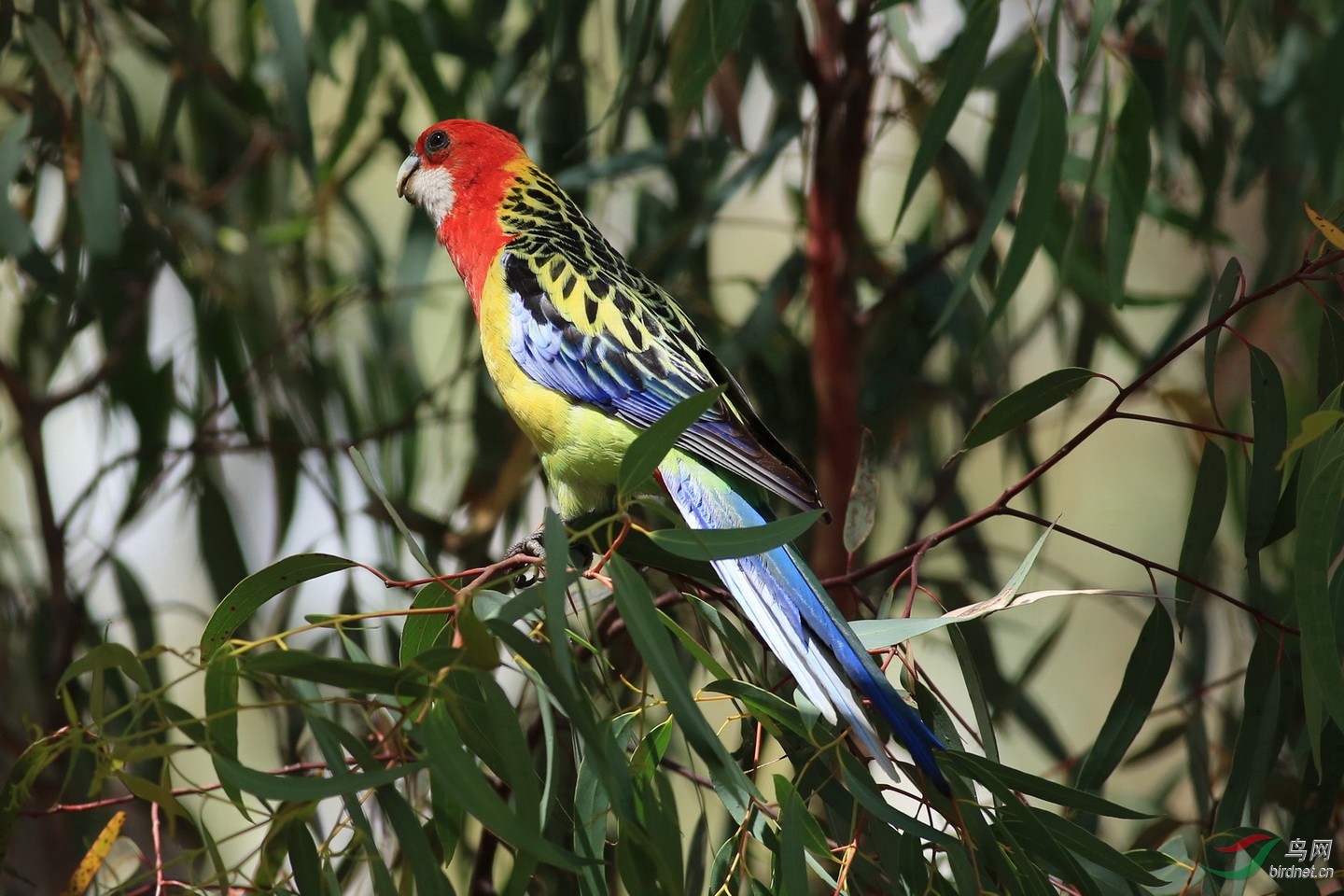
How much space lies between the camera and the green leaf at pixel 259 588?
1.22 metres

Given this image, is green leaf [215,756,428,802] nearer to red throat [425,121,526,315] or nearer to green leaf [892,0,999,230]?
green leaf [892,0,999,230]

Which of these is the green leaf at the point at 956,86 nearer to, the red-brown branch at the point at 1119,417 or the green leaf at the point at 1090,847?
the red-brown branch at the point at 1119,417

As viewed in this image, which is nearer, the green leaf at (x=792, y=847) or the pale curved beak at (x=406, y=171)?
the green leaf at (x=792, y=847)

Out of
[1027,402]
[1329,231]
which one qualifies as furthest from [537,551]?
[1329,231]

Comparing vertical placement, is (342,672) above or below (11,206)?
below

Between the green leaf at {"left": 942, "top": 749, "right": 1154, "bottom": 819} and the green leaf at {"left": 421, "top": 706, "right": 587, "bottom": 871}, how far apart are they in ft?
1.46

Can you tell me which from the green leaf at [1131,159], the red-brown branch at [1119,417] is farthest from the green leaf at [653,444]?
the green leaf at [1131,159]

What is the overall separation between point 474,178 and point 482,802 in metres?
1.44

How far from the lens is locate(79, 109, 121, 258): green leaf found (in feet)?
6.44

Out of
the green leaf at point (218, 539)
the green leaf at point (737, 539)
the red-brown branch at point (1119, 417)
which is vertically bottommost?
the red-brown branch at point (1119, 417)

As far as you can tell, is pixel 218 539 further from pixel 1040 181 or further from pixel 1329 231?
pixel 1329 231

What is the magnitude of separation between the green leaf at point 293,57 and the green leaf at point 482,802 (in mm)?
1191

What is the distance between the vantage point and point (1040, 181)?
1.58 metres

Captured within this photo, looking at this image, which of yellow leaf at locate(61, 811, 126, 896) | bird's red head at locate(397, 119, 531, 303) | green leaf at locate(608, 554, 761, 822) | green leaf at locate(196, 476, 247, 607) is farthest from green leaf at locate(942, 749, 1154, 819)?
green leaf at locate(196, 476, 247, 607)
